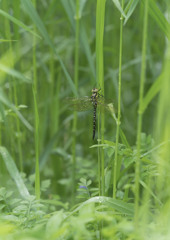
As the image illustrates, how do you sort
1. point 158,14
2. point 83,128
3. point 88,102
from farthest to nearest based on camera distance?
point 83,128 < point 88,102 < point 158,14

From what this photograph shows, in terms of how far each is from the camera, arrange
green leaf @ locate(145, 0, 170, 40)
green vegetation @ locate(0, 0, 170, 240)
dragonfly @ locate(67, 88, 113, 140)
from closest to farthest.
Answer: green vegetation @ locate(0, 0, 170, 240)
green leaf @ locate(145, 0, 170, 40)
dragonfly @ locate(67, 88, 113, 140)

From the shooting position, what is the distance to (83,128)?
2.66 metres

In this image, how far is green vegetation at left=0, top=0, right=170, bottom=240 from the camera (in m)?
0.96

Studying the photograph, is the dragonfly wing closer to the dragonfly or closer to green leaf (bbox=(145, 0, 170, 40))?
the dragonfly

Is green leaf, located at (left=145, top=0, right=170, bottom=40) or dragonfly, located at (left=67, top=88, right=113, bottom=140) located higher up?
green leaf, located at (left=145, top=0, right=170, bottom=40)

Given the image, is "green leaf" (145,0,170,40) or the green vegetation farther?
"green leaf" (145,0,170,40)

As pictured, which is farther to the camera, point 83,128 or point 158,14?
point 83,128

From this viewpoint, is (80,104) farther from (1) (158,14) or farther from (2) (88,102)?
(1) (158,14)

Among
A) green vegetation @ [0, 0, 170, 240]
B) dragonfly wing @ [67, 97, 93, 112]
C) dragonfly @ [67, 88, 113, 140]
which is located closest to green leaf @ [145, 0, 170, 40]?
green vegetation @ [0, 0, 170, 240]

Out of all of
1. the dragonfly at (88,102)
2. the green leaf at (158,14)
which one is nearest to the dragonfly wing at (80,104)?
the dragonfly at (88,102)

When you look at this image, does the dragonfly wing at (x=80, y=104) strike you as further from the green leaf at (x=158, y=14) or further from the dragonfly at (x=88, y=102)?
the green leaf at (x=158, y=14)

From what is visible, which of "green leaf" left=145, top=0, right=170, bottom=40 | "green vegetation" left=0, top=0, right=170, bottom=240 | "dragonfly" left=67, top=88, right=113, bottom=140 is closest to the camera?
Answer: "green vegetation" left=0, top=0, right=170, bottom=240

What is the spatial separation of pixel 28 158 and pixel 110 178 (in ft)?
3.67

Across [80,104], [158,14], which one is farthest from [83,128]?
[158,14]
